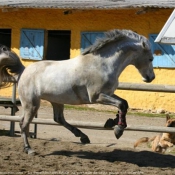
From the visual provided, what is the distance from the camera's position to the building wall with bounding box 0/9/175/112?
16.0 m

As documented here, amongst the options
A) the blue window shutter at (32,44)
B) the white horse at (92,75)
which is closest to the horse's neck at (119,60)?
the white horse at (92,75)

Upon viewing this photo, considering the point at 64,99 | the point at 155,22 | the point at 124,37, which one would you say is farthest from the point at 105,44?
the point at 155,22

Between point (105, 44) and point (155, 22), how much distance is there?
7.88 m

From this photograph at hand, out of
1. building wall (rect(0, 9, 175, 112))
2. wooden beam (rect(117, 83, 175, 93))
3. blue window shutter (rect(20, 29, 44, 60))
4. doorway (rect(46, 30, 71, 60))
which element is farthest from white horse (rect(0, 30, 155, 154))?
doorway (rect(46, 30, 71, 60))

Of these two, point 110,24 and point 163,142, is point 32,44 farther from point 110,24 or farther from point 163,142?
point 163,142

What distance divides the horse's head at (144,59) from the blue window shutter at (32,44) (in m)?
9.69

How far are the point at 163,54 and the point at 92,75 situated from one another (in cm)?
797

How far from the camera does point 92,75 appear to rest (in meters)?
8.11

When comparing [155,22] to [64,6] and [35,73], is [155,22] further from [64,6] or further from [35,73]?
[35,73]

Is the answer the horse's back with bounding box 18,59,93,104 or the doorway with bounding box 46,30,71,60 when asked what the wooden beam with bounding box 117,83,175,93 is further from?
the doorway with bounding box 46,30,71,60

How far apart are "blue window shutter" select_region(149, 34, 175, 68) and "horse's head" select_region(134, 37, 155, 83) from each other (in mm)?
7296

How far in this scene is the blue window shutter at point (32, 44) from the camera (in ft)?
58.5

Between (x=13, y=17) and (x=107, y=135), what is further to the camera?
(x=13, y=17)

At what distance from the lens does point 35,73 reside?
859 cm
